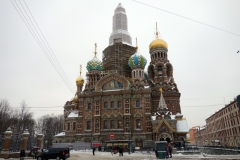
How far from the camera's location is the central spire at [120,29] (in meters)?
50.3

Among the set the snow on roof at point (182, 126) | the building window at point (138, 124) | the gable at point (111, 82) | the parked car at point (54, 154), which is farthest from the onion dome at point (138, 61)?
the parked car at point (54, 154)

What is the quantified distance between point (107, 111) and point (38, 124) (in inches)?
1663

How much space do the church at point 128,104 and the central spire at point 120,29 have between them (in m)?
2.73

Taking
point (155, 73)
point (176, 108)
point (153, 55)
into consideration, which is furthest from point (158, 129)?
point (153, 55)

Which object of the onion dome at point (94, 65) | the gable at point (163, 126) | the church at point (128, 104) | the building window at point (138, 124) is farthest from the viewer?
the onion dome at point (94, 65)

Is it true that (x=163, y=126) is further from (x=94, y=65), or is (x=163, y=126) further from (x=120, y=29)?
(x=120, y=29)

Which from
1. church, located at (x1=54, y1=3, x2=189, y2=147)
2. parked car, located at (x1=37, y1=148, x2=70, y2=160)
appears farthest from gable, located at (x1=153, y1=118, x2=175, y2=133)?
parked car, located at (x1=37, y1=148, x2=70, y2=160)

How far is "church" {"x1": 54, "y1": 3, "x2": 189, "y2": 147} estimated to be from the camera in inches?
1442

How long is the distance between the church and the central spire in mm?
2726

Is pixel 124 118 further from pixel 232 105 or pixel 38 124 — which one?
pixel 38 124

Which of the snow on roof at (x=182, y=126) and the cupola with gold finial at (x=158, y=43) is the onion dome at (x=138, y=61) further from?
the snow on roof at (x=182, y=126)

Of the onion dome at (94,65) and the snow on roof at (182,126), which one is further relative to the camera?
the onion dome at (94,65)

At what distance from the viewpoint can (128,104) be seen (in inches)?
1522

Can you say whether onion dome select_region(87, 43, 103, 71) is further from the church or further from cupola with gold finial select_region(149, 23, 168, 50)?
cupola with gold finial select_region(149, 23, 168, 50)
